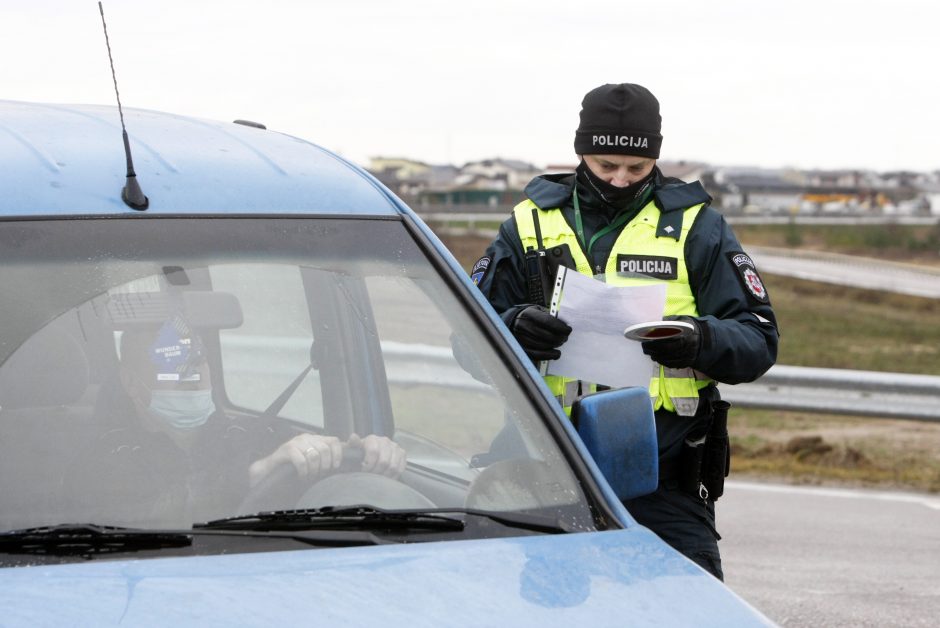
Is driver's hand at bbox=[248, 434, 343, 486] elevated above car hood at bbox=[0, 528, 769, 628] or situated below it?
above

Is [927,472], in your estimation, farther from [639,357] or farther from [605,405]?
[605,405]

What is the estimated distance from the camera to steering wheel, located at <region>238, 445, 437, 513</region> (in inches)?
106

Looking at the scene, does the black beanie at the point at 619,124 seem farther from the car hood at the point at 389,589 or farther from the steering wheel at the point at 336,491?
the car hood at the point at 389,589

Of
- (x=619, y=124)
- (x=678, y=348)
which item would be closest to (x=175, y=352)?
(x=678, y=348)

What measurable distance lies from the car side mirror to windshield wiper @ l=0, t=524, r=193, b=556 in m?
0.83

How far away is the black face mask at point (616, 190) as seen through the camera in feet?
13.9

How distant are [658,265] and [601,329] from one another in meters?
0.26

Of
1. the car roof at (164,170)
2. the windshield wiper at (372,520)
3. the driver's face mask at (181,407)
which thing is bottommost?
the windshield wiper at (372,520)

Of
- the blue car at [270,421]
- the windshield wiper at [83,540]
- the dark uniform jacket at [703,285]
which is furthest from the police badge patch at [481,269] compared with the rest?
the windshield wiper at [83,540]

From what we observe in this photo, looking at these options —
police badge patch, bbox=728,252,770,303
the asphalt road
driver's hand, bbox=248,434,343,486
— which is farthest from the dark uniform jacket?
the asphalt road

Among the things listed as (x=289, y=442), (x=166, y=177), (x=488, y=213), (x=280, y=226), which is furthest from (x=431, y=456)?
(x=488, y=213)

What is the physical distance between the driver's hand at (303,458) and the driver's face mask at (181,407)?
18 centimetres

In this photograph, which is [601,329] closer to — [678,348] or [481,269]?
[678,348]

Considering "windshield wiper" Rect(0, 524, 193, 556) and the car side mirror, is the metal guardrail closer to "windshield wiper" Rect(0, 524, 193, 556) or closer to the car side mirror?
the car side mirror
